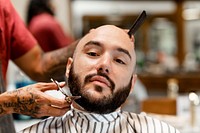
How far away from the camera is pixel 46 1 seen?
3801 millimetres

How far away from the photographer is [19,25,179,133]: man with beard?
1393mm

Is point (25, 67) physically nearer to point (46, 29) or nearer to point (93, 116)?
point (93, 116)

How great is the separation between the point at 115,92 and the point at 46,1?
100 inches

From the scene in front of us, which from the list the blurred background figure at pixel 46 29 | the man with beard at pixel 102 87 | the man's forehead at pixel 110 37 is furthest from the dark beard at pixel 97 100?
the blurred background figure at pixel 46 29

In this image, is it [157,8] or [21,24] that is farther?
[157,8]

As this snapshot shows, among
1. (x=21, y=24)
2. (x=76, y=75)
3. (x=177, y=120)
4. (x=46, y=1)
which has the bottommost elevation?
(x=177, y=120)

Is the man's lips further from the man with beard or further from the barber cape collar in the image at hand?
the barber cape collar

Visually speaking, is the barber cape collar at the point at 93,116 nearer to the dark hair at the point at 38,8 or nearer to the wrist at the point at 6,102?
the wrist at the point at 6,102

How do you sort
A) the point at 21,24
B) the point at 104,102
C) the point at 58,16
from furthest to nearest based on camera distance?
the point at 58,16 → the point at 21,24 → the point at 104,102

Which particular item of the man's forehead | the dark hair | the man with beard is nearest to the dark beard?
the man with beard

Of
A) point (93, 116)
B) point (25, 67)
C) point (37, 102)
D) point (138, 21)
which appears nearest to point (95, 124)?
point (93, 116)

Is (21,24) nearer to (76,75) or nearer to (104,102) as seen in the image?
(76,75)

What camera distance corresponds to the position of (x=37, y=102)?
1.35m

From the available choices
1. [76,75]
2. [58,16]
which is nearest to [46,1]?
[58,16]
